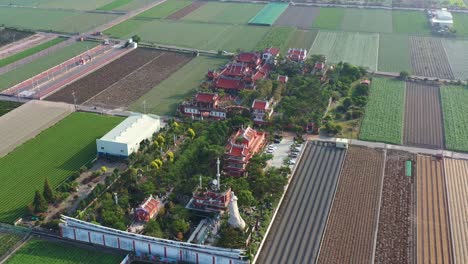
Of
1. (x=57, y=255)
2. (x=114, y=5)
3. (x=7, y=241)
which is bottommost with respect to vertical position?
(x=57, y=255)

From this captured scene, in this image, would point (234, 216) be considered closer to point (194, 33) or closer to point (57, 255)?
point (57, 255)

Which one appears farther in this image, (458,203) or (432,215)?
(458,203)

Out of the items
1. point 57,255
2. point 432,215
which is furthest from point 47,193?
point 432,215

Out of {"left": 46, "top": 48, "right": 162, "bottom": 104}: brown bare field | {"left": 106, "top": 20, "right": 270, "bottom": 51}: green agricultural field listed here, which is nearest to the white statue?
{"left": 46, "top": 48, "right": 162, "bottom": 104}: brown bare field

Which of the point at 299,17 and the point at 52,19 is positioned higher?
the point at 52,19

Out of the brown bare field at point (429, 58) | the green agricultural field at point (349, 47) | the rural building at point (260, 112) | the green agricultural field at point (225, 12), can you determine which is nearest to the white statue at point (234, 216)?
the rural building at point (260, 112)

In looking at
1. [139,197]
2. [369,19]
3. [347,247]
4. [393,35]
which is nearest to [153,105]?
[139,197]
